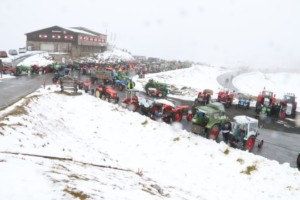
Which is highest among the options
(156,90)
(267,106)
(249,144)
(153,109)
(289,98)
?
(289,98)

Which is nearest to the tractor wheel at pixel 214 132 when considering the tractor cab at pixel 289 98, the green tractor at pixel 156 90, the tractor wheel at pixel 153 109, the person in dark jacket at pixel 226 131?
the person in dark jacket at pixel 226 131

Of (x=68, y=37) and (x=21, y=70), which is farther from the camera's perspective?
(x=68, y=37)

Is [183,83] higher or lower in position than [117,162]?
higher

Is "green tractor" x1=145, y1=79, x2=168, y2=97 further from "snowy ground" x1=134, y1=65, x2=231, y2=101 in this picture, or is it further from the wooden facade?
the wooden facade

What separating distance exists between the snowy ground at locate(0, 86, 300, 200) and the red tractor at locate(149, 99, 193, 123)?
1297mm

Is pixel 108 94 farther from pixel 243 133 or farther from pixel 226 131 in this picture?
pixel 243 133

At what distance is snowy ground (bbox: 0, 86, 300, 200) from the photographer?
6.37m

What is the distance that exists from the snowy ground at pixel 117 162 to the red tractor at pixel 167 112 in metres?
1.30

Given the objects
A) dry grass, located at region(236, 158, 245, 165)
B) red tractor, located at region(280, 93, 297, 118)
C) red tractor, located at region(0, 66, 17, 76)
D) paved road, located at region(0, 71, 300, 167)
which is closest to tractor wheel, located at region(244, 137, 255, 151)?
paved road, located at region(0, 71, 300, 167)

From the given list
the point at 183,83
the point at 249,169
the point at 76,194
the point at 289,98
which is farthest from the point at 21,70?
the point at 76,194

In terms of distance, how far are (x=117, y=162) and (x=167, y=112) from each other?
774 centimetres

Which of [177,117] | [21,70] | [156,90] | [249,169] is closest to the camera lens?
[249,169]

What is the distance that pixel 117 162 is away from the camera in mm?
10828

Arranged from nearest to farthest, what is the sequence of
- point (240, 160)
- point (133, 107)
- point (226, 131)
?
1. point (240, 160)
2. point (226, 131)
3. point (133, 107)
